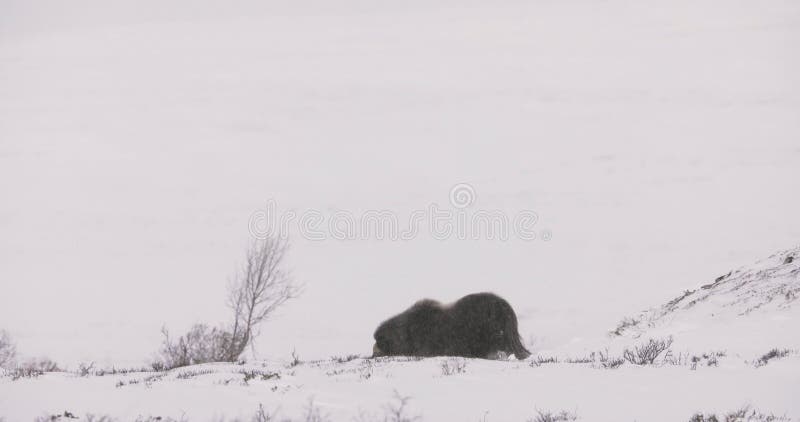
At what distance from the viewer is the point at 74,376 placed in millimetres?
11930

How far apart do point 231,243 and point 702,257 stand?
94712 mm

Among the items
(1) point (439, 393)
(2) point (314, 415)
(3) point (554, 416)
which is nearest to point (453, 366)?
(1) point (439, 393)

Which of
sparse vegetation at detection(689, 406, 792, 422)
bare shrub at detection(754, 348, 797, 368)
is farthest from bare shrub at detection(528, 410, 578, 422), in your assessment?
bare shrub at detection(754, 348, 797, 368)

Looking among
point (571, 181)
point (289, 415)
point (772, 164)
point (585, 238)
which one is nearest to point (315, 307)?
point (585, 238)

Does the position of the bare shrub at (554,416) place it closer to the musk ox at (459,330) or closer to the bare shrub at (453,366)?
the bare shrub at (453,366)

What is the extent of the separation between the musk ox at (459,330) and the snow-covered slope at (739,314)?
3006 millimetres

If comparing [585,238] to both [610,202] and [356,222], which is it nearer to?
[610,202]

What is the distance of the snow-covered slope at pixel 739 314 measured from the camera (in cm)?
1259

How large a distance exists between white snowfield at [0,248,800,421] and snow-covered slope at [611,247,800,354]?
0.09 m

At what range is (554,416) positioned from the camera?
7.97m

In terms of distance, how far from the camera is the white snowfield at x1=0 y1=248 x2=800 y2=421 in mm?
8336

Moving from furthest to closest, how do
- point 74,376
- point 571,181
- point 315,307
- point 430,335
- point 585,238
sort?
point 571,181 → point 585,238 → point 315,307 → point 430,335 → point 74,376

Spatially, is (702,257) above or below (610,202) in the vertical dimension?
below

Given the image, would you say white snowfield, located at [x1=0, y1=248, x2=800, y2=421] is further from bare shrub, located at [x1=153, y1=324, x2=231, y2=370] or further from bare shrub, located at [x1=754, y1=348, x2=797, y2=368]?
bare shrub, located at [x1=153, y1=324, x2=231, y2=370]
